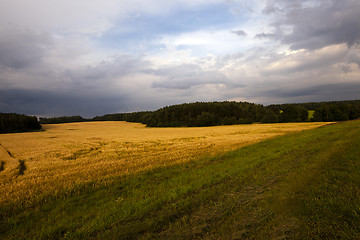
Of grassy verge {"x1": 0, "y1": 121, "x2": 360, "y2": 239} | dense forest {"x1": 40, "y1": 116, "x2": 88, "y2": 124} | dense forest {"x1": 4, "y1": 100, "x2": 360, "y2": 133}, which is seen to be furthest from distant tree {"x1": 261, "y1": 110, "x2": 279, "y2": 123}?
dense forest {"x1": 40, "y1": 116, "x2": 88, "y2": 124}

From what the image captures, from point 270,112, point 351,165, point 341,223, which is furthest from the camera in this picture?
point 270,112

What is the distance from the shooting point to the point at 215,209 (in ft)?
16.1

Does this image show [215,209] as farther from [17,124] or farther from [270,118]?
[17,124]

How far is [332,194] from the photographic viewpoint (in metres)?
4.86

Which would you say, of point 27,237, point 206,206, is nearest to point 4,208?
point 27,237

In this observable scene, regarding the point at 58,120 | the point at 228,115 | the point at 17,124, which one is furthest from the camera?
the point at 58,120

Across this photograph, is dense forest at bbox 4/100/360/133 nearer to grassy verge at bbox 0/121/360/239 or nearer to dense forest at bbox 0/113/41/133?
dense forest at bbox 0/113/41/133

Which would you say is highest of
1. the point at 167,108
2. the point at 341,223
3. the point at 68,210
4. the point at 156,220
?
the point at 167,108

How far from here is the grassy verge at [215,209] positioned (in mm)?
3867

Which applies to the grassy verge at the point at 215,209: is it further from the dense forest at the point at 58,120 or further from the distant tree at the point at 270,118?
the dense forest at the point at 58,120

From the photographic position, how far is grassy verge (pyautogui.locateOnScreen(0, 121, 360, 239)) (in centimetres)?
387

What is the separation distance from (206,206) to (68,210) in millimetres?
5070

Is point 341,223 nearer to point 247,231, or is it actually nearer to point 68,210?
point 247,231

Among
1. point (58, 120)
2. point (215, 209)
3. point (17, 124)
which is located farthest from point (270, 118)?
point (58, 120)
